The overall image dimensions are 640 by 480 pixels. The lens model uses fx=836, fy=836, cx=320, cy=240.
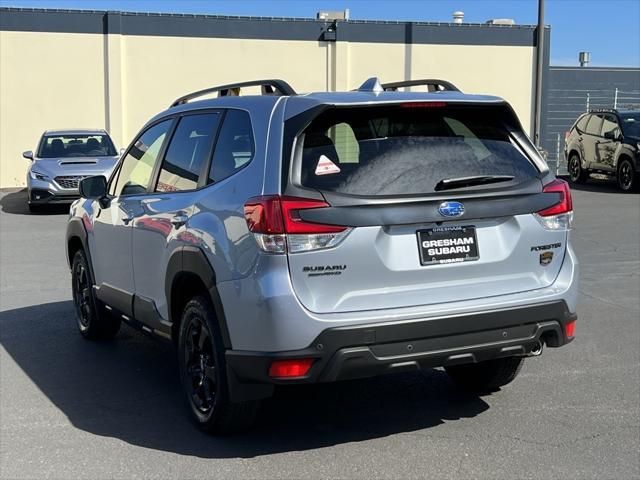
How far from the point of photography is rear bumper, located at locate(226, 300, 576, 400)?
3.93 m

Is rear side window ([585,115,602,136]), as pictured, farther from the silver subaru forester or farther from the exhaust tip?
the exhaust tip

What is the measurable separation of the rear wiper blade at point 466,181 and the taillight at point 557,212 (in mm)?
288

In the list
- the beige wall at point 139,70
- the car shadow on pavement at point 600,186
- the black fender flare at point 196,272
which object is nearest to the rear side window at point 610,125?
the car shadow on pavement at point 600,186

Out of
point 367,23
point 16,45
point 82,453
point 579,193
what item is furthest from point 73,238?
point 367,23

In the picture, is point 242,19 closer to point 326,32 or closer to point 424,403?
point 326,32

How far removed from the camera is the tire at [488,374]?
5.17 metres

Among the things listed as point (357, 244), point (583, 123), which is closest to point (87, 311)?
point (357, 244)

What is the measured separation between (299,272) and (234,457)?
1.14m

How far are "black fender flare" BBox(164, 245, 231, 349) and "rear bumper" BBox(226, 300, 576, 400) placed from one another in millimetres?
182

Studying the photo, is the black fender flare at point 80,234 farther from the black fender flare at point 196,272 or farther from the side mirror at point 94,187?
the black fender flare at point 196,272

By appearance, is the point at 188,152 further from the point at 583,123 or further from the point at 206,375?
the point at 583,123

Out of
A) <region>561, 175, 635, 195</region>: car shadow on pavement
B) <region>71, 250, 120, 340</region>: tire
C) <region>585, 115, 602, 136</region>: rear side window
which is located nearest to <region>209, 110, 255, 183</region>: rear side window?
<region>71, 250, 120, 340</region>: tire

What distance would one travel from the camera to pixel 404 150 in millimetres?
4191

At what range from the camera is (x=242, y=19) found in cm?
2445
